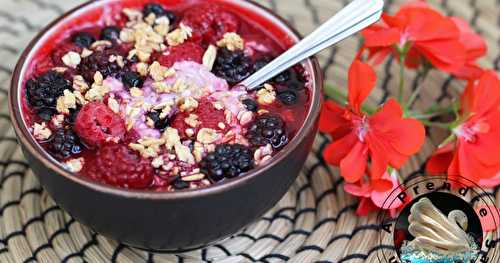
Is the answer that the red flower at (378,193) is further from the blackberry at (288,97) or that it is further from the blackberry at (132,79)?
the blackberry at (132,79)

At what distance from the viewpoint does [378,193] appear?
135 cm

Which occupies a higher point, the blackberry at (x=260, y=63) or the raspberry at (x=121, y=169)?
the blackberry at (x=260, y=63)

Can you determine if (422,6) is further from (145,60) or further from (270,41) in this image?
(145,60)

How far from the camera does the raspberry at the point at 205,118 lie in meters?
1.20

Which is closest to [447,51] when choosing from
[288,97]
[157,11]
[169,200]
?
[288,97]

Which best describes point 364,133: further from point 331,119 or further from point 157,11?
point 157,11

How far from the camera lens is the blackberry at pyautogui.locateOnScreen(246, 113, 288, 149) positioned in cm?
119

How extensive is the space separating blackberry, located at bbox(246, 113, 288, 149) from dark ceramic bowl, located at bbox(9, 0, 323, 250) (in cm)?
3

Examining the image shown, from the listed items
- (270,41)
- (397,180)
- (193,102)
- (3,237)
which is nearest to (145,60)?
(193,102)

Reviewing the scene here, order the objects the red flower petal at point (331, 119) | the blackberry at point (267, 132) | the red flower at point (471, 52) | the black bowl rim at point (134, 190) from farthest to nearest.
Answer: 1. the red flower at point (471, 52)
2. the red flower petal at point (331, 119)
3. the blackberry at point (267, 132)
4. the black bowl rim at point (134, 190)

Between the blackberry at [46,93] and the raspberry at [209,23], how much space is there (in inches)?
10.4

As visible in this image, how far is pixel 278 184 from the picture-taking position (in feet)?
3.94

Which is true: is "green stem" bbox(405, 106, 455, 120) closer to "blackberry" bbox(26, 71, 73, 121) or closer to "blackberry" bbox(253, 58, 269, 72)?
"blackberry" bbox(253, 58, 269, 72)

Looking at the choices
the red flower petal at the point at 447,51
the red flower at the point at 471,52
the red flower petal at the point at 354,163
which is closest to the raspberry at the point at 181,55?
the red flower petal at the point at 354,163
